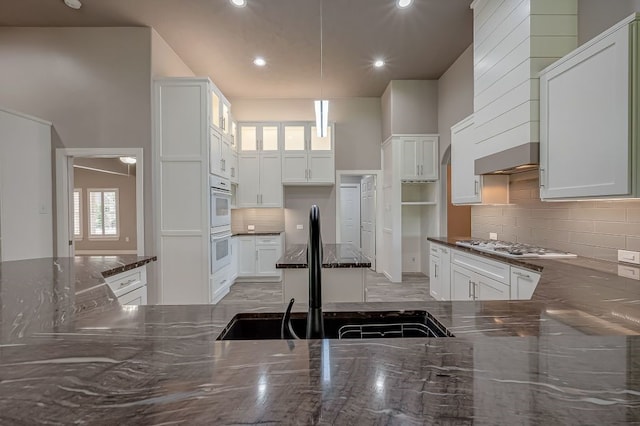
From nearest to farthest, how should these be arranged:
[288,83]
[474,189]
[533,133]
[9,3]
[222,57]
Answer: [533,133] < [9,3] < [474,189] < [222,57] < [288,83]

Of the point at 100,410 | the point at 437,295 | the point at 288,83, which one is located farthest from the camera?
the point at 288,83

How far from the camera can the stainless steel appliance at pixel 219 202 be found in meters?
4.18

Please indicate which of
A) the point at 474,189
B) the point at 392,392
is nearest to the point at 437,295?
the point at 474,189

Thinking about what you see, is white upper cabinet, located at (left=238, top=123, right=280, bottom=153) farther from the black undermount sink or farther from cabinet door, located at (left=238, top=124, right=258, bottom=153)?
the black undermount sink

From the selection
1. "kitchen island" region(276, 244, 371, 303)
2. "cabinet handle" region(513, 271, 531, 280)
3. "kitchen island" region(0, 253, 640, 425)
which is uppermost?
"kitchen island" region(0, 253, 640, 425)

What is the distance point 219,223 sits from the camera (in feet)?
14.6

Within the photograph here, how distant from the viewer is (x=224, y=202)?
471 centimetres

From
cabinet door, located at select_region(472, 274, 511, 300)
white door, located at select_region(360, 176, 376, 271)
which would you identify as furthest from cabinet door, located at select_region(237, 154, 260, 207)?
cabinet door, located at select_region(472, 274, 511, 300)

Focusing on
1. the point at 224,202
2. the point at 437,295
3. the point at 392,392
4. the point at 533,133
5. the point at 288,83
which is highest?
the point at 288,83

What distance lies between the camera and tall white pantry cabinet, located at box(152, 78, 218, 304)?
393cm

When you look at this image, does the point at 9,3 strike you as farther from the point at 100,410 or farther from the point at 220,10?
the point at 100,410

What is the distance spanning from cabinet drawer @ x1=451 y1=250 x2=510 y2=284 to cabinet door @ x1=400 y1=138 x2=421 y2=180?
87.4 inches

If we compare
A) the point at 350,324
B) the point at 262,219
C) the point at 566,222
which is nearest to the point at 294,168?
the point at 262,219

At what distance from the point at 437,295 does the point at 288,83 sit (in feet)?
13.3
